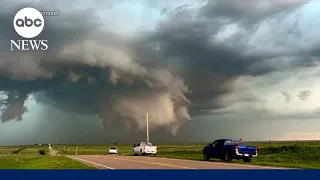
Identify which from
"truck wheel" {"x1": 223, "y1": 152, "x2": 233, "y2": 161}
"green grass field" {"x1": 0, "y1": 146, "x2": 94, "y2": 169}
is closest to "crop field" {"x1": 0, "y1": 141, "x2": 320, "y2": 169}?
"green grass field" {"x1": 0, "y1": 146, "x2": 94, "y2": 169}

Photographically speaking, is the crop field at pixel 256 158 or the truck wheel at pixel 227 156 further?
the truck wheel at pixel 227 156

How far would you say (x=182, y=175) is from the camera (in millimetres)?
22125

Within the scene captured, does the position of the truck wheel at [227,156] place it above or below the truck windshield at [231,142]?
below

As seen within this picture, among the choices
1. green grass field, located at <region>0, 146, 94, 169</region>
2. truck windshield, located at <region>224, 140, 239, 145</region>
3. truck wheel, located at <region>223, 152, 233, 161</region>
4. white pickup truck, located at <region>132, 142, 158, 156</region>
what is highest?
truck windshield, located at <region>224, 140, 239, 145</region>

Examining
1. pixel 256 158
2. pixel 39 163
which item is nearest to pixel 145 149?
pixel 256 158

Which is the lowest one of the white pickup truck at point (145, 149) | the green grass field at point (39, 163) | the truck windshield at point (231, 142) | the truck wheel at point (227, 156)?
the green grass field at point (39, 163)

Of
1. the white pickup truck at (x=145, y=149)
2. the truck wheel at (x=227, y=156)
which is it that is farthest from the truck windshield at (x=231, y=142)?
the white pickup truck at (x=145, y=149)

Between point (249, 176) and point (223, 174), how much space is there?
5.55 feet

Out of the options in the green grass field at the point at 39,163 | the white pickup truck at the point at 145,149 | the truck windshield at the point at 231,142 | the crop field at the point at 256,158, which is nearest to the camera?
the green grass field at the point at 39,163

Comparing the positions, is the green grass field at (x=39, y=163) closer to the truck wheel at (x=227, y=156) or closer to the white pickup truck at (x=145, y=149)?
the truck wheel at (x=227, y=156)

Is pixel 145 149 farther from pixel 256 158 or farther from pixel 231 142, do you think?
pixel 231 142

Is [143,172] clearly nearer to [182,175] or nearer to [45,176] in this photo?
[182,175]

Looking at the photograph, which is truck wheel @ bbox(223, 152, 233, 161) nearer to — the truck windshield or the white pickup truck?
the truck windshield

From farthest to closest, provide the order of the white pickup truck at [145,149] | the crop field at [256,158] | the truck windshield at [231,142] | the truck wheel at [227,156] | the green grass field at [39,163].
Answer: the white pickup truck at [145,149] < the truck windshield at [231,142] < the truck wheel at [227,156] < the crop field at [256,158] < the green grass field at [39,163]
